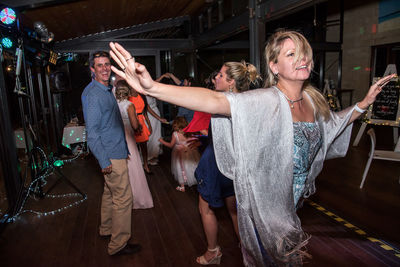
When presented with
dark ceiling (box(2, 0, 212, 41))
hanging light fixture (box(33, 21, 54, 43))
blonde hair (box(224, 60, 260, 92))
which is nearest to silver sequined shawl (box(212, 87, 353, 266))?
blonde hair (box(224, 60, 260, 92))

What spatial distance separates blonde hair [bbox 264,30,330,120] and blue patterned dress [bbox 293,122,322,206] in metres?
0.14

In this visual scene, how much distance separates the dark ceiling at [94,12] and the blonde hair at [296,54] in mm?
3348

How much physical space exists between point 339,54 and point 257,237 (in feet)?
36.2

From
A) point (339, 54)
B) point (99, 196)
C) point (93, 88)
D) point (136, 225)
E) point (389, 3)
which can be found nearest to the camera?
point (93, 88)

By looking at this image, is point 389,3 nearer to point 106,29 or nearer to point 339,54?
point 339,54

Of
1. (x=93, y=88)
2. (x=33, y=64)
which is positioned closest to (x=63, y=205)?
(x=93, y=88)

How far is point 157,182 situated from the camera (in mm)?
4371

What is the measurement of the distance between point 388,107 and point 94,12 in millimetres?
6074

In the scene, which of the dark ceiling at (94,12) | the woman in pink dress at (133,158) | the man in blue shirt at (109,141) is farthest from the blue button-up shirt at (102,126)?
the dark ceiling at (94,12)

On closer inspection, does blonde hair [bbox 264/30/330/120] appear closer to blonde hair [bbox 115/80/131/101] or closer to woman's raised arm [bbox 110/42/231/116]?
woman's raised arm [bbox 110/42/231/116]

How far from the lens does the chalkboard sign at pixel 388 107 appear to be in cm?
549

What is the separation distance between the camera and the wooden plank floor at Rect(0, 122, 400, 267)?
2387mm

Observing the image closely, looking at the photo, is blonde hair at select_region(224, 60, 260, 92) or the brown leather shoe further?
the brown leather shoe

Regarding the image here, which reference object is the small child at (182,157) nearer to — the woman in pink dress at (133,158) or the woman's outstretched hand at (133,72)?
the woman in pink dress at (133,158)
